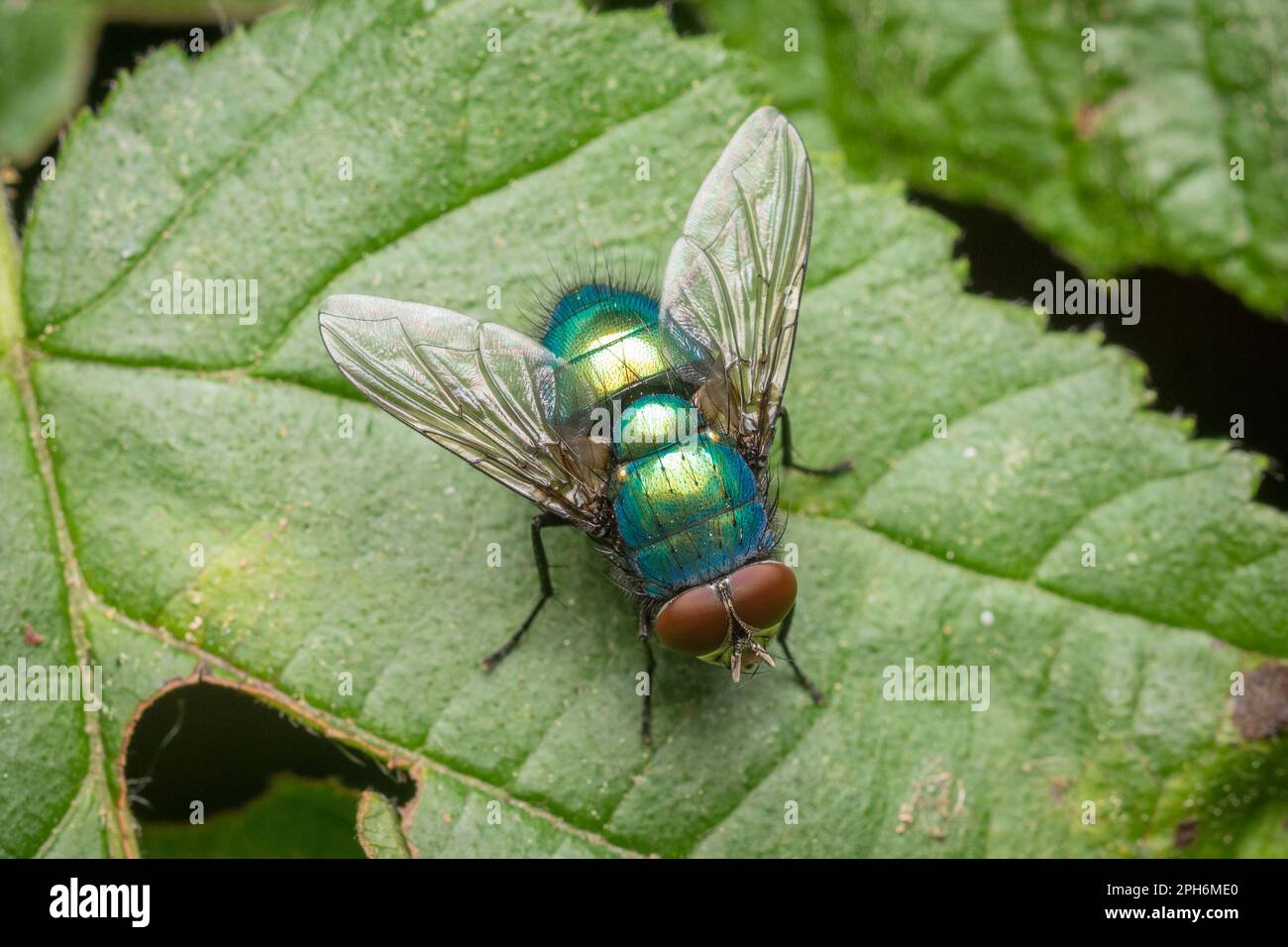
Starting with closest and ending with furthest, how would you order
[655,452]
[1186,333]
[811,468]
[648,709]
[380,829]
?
[655,452]
[380,829]
[648,709]
[811,468]
[1186,333]

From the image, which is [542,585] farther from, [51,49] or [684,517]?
[51,49]

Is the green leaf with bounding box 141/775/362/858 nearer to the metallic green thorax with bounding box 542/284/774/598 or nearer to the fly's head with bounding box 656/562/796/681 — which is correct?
the fly's head with bounding box 656/562/796/681

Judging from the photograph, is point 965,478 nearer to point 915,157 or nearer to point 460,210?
point 915,157

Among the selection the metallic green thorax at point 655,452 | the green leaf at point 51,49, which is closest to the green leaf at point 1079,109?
the metallic green thorax at point 655,452

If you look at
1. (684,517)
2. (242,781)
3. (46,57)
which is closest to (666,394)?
(684,517)

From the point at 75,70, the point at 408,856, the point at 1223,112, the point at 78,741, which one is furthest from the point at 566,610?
the point at 1223,112

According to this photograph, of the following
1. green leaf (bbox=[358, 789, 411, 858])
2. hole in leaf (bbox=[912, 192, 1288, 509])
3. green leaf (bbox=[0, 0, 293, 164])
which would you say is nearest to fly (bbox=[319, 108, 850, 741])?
green leaf (bbox=[358, 789, 411, 858])
